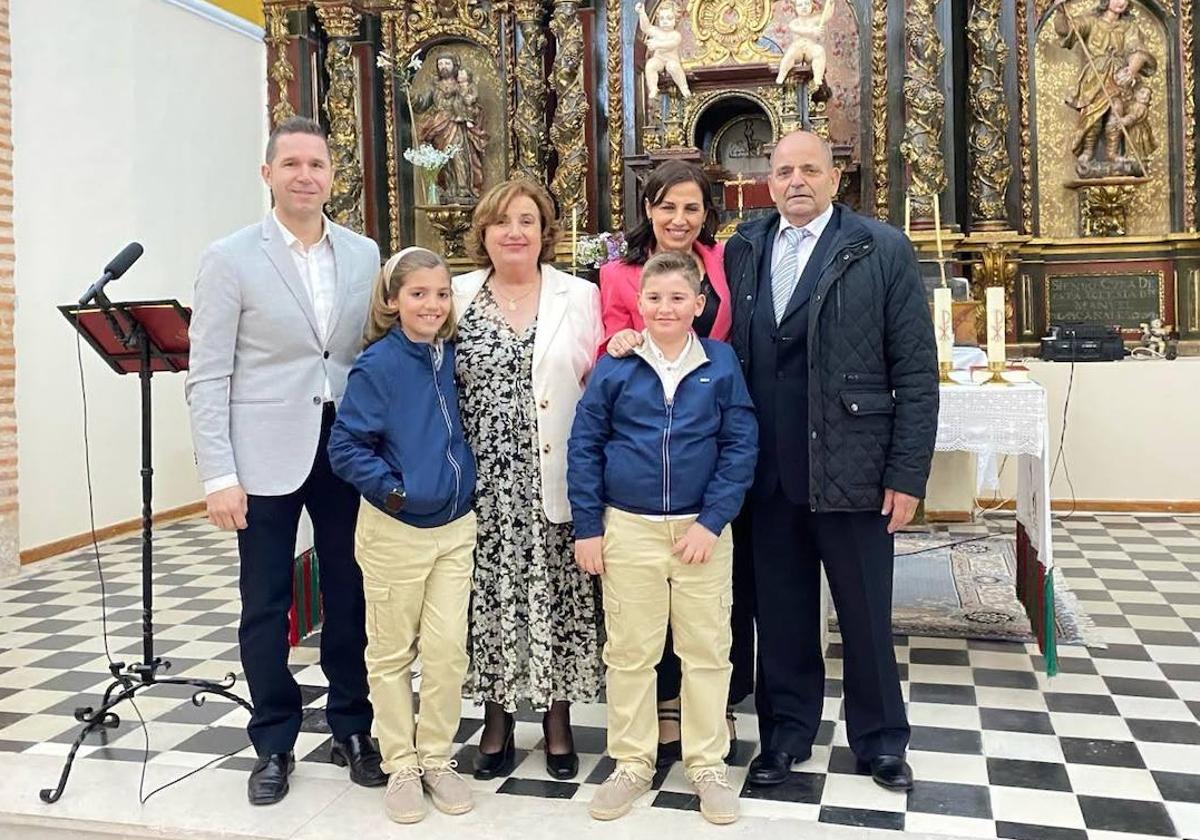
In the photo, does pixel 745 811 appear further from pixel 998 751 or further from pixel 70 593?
pixel 70 593

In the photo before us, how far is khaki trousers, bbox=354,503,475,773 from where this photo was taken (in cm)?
295

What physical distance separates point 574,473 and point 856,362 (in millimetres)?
784

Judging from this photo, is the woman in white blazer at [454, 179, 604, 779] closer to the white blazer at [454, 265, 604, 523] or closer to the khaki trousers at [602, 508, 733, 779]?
the white blazer at [454, 265, 604, 523]

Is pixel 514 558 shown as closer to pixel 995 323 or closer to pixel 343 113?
pixel 995 323

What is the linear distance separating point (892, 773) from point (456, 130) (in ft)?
21.1

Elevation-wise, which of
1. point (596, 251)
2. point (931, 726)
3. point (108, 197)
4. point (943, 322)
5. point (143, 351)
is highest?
point (108, 197)

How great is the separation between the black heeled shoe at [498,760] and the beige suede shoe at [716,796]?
58 cm

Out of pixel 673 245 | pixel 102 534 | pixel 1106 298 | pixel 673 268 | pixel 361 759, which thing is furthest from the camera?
pixel 1106 298

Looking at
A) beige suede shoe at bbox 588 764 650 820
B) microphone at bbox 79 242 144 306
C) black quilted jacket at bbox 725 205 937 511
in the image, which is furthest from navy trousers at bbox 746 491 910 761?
microphone at bbox 79 242 144 306

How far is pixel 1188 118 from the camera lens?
763cm

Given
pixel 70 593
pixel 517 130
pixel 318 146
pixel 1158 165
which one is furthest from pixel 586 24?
pixel 318 146

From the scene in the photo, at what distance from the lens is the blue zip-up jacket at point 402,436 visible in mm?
2871

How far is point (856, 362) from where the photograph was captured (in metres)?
3.00

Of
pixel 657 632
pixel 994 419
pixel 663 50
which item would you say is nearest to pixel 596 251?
pixel 663 50
